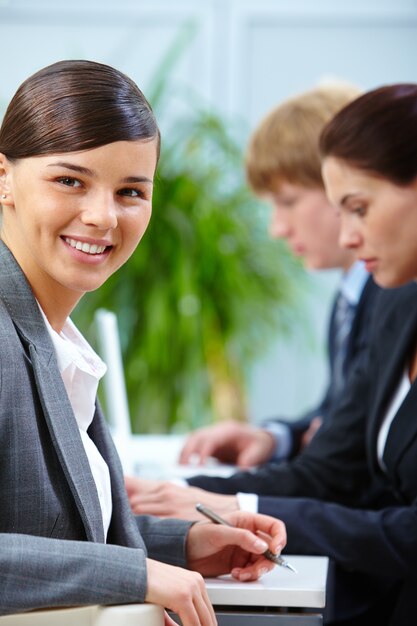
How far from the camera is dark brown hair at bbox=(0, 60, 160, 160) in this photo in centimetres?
116

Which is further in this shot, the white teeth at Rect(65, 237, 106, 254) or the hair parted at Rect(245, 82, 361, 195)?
the hair parted at Rect(245, 82, 361, 195)

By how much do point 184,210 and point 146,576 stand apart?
10.3 feet

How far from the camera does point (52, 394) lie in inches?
45.9

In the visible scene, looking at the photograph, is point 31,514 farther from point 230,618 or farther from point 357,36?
point 357,36

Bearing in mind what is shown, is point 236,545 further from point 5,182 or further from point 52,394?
point 5,182

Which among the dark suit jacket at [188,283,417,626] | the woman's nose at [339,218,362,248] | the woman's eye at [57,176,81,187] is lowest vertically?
the dark suit jacket at [188,283,417,626]

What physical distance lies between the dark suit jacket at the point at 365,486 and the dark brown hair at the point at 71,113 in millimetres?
864

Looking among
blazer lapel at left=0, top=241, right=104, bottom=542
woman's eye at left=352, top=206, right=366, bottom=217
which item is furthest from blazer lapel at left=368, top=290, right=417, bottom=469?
blazer lapel at left=0, top=241, right=104, bottom=542

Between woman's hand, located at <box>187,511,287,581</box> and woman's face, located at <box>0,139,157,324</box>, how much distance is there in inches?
16.1

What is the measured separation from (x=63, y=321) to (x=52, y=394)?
0.52ft

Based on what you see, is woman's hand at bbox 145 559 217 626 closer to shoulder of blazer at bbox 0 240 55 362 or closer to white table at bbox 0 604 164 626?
white table at bbox 0 604 164 626

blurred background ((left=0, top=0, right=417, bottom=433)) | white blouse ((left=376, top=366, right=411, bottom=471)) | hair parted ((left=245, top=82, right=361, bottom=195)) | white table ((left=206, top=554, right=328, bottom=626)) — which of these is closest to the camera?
white table ((left=206, top=554, right=328, bottom=626))

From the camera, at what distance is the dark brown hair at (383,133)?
1.92 m

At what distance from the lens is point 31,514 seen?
3.74 ft
